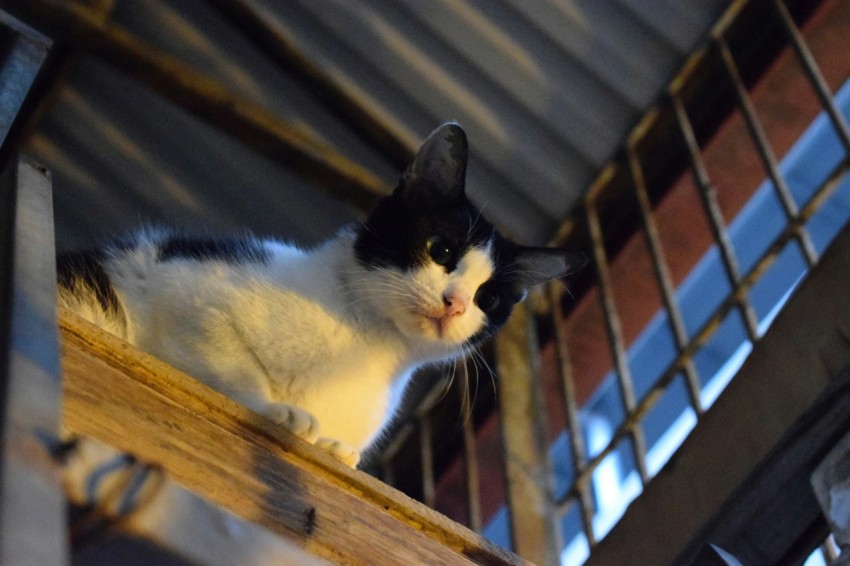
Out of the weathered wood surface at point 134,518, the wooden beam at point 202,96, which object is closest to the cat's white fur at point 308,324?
the weathered wood surface at point 134,518

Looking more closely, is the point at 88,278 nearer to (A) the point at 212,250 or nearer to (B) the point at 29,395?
(A) the point at 212,250

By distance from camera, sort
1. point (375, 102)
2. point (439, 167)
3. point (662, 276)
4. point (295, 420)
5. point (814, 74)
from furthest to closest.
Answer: point (375, 102), point (662, 276), point (814, 74), point (439, 167), point (295, 420)

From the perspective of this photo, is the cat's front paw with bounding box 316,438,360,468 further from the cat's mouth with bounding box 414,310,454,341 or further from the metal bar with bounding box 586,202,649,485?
the metal bar with bounding box 586,202,649,485

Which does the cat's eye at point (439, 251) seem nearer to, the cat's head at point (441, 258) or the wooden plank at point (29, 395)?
the cat's head at point (441, 258)

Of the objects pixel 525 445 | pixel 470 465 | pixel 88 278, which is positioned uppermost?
pixel 88 278

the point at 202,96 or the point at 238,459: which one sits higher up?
the point at 238,459

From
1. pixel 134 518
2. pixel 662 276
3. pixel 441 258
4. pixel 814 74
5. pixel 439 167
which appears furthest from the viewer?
pixel 662 276

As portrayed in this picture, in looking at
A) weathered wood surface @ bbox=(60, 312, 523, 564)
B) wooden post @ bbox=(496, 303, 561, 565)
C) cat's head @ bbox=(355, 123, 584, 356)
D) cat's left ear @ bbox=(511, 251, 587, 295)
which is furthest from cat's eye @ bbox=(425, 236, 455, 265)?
wooden post @ bbox=(496, 303, 561, 565)

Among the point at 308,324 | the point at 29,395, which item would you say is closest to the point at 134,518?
the point at 29,395

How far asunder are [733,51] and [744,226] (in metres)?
0.66

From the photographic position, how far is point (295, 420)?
4.91 feet

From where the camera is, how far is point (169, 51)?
3541 mm

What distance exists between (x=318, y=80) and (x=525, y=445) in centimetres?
140

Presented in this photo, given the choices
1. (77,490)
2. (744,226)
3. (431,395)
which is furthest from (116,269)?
(744,226)
